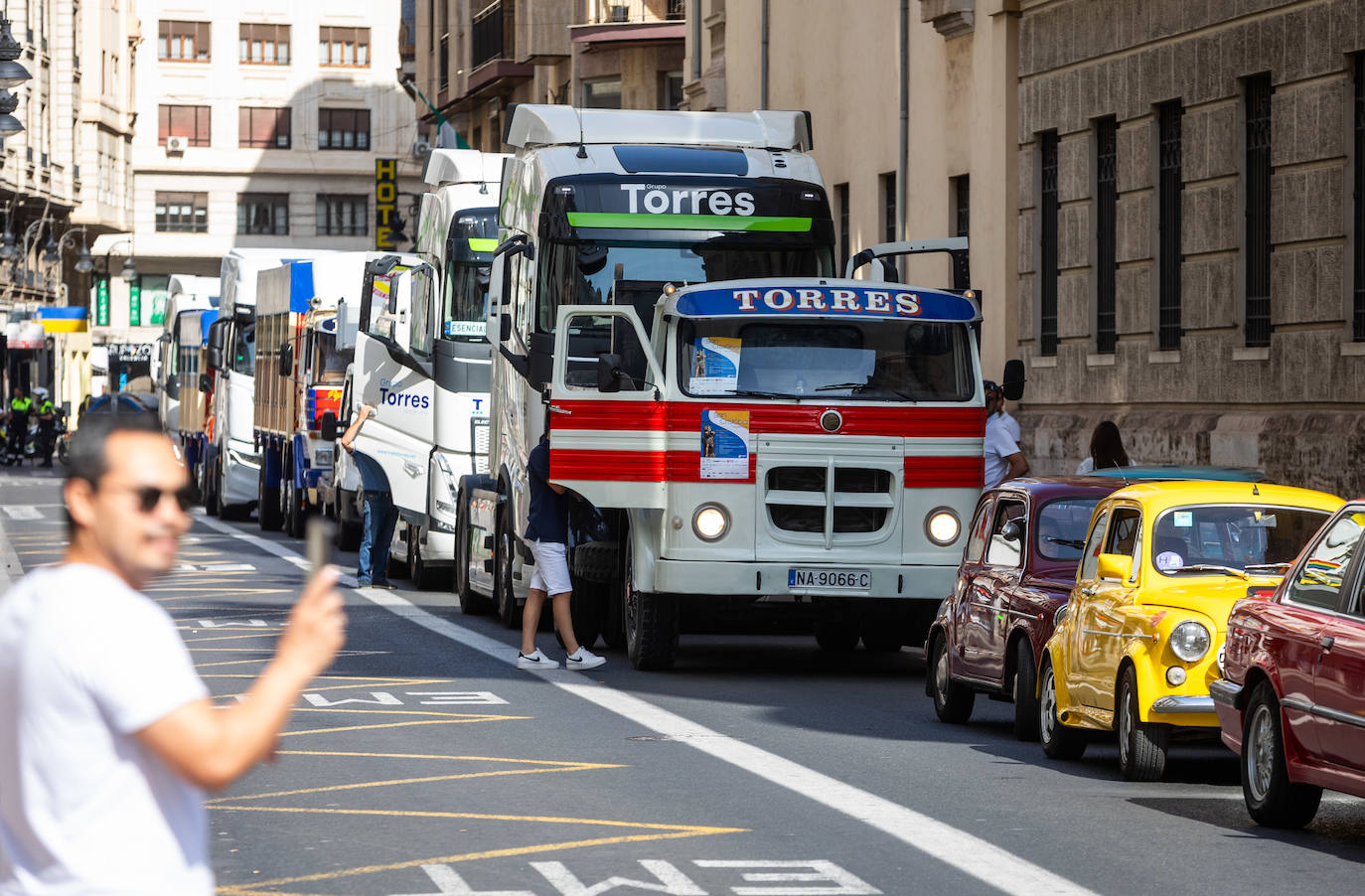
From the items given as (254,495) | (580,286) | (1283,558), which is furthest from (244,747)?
(254,495)

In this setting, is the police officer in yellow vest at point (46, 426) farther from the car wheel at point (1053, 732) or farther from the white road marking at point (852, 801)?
the car wheel at point (1053, 732)

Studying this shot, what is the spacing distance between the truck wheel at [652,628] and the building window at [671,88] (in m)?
31.4

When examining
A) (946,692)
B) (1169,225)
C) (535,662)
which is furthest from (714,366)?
(1169,225)

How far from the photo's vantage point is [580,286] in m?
17.8

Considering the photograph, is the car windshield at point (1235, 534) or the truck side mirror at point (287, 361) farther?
the truck side mirror at point (287, 361)

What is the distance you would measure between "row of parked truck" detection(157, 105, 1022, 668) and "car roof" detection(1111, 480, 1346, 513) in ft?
13.2

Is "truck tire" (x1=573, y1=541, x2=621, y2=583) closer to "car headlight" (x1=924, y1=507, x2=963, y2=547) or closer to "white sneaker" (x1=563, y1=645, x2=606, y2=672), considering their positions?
"white sneaker" (x1=563, y1=645, x2=606, y2=672)

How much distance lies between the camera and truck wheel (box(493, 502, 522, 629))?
19.4 m

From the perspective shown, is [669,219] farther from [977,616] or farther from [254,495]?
[254,495]

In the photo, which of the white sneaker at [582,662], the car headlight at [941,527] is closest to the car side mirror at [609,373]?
the white sneaker at [582,662]

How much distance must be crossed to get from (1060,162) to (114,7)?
73486mm

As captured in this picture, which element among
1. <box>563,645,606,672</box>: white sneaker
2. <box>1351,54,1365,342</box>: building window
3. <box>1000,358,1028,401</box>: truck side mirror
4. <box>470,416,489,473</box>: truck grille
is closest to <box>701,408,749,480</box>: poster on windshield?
<box>563,645,606,672</box>: white sneaker

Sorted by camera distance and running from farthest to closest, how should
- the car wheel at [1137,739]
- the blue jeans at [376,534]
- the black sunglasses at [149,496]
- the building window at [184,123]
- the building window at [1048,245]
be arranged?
the building window at [184,123] → the building window at [1048,245] → the blue jeans at [376,534] → the car wheel at [1137,739] → the black sunglasses at [149,496]

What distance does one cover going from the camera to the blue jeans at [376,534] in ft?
77.3
